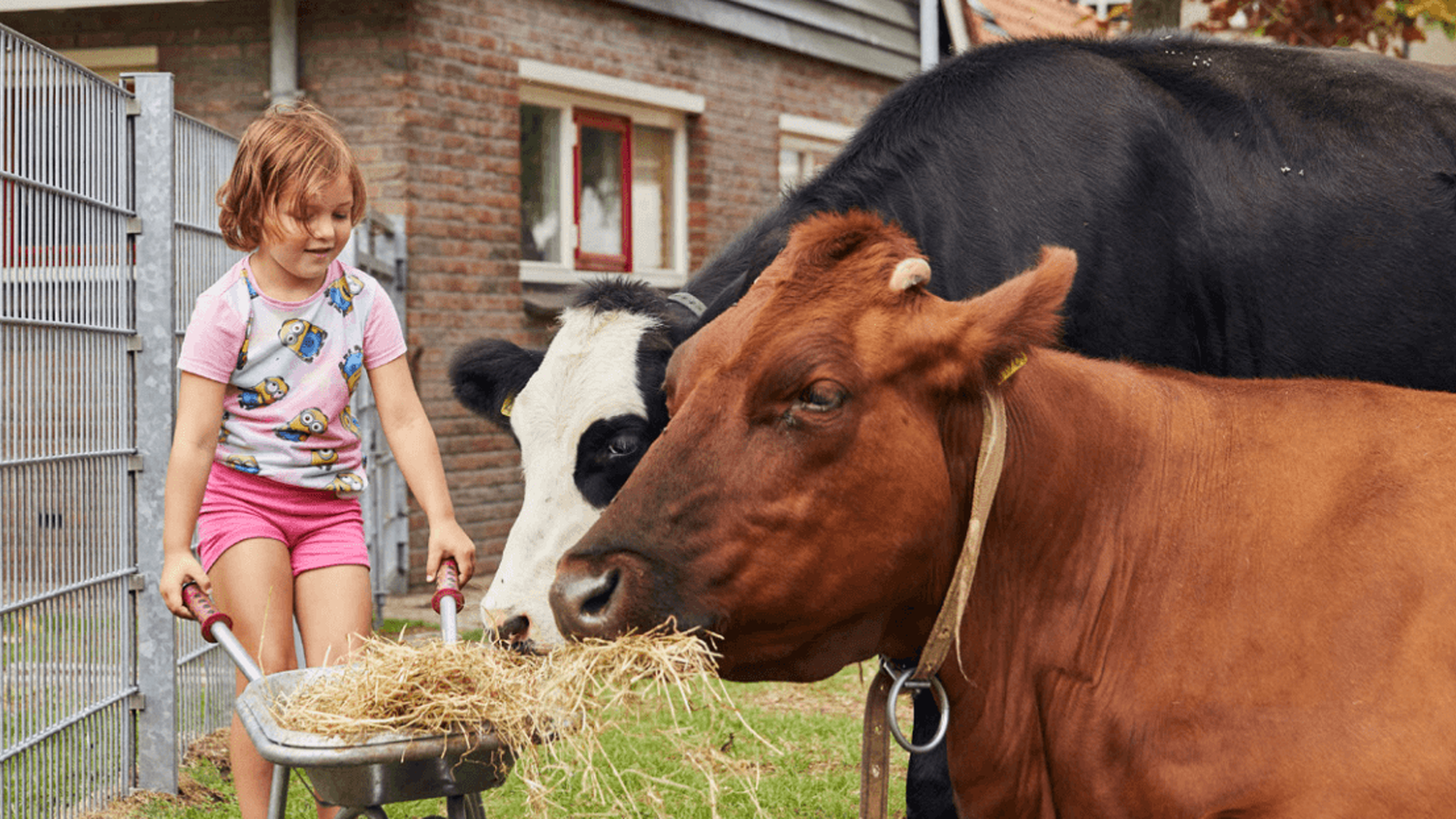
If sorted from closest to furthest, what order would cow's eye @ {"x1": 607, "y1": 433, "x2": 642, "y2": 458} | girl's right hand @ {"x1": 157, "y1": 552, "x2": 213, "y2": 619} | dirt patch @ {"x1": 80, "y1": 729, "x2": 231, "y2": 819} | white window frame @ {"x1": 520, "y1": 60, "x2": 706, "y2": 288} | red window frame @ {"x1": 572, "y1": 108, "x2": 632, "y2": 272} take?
girl's right hand @ {"x1": 157, "y1": 552, "x2": 213, "y2": 619}, cow's eye @ {"x1": 607, "y1": 433, "x2": 642, "y2": 458}, dirt patch @ {"x1": 80, "y1": 729, "x2": 231, "y2": 819}, white window frame @ {"x1": 520, "y1": 60, "x2": 706, "y2": 288}, red window frame @ {"x1": 572, "y1": 108, "x2": 632, "y2": 272}

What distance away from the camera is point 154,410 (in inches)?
190

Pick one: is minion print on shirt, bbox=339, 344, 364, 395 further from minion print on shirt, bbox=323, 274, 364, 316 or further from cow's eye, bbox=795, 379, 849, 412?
cow's eye, bbox=795, 379, 849, 412

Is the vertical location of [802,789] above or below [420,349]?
below

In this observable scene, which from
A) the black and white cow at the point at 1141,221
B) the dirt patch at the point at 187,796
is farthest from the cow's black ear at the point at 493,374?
the dirt patch at the point at 187,796

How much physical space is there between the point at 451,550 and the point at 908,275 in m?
1.33

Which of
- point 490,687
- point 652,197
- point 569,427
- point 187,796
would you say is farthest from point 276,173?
point 652,197

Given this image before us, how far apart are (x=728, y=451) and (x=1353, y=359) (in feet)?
7.63

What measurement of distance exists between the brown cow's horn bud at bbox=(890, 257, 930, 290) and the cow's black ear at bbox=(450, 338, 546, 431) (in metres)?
2.28

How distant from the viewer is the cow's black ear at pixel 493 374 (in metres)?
4.57

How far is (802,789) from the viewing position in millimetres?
4938

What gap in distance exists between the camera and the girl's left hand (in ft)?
10.5

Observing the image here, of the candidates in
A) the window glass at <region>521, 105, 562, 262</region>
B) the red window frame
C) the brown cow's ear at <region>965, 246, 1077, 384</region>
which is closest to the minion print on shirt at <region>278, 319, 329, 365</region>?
the brown cow's ear at <region>965, 246, 1077, 384</region>

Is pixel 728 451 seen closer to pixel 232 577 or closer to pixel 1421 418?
pixel 1421 418

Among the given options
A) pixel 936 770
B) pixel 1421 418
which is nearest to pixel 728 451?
pixel 1421 418
